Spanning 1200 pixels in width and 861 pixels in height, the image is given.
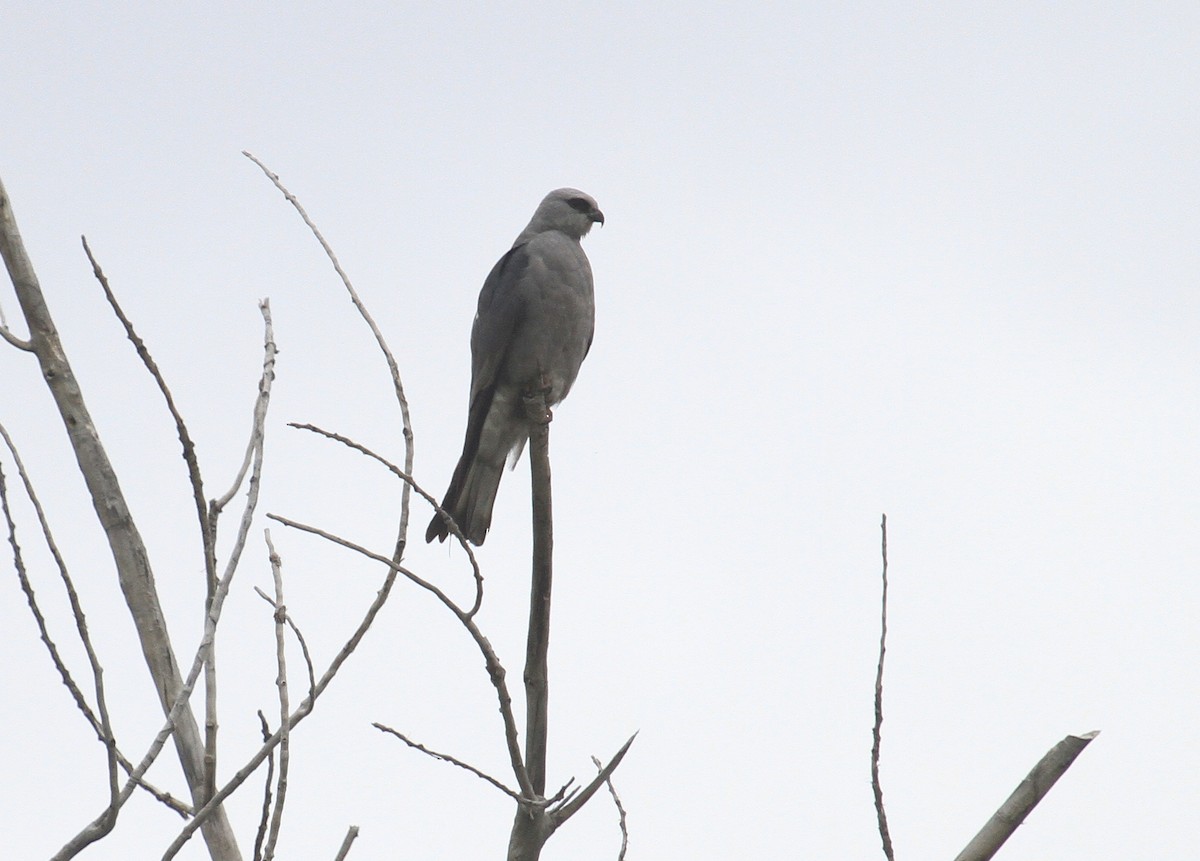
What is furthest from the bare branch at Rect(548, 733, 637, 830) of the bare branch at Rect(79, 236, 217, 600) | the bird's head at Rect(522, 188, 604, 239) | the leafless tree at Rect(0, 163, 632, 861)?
the bird's head at Rect(522, 188, 604, 239)

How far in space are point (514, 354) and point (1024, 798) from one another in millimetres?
4059

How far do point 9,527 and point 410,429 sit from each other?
0.78 meters

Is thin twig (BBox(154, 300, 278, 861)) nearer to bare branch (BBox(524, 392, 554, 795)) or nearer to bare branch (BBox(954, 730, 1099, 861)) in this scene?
bare branch (BBox(524, 392, 554, 795))

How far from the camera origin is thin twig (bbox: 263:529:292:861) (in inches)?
76.9

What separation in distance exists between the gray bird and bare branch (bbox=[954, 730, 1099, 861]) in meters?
3.66

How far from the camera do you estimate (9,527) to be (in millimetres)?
2039

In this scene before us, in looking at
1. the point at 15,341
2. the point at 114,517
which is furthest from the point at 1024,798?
the point at 15,341

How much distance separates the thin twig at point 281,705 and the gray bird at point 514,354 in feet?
10.2

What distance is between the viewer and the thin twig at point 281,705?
1953mm

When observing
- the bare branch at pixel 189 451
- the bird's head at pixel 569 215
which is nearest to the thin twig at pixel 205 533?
the bare branch at pixel 189 451

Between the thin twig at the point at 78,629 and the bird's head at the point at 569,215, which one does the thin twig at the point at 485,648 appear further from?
the bird's head at the point at 569,215

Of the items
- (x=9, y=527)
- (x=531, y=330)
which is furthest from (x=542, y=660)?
(x=531, y=330)

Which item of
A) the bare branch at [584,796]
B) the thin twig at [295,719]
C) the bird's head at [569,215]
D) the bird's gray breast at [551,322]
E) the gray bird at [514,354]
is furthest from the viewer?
the bird's head at [569,215]

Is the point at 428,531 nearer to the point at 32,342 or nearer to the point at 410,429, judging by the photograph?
the point at 410,429
